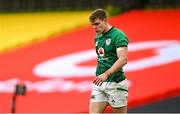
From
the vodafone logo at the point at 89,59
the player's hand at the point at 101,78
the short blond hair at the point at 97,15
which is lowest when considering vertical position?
the player's hand at the point at 101,78

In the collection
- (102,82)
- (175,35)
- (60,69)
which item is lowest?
(102,82)

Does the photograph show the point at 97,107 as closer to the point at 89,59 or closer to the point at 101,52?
the point at 101,52

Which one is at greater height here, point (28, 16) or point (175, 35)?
point (28, 16)

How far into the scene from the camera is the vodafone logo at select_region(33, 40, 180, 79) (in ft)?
40.3

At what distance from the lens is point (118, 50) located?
581 centimetres

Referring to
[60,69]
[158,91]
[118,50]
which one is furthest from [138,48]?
[118,50]

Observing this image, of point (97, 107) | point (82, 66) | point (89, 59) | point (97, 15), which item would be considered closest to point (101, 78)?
point (97, 107)

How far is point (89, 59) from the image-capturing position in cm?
1324

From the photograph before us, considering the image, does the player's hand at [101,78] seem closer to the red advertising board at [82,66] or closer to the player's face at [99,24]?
the player's face at [99,24]

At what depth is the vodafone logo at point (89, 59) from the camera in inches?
484

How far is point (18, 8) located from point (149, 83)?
8063 mm

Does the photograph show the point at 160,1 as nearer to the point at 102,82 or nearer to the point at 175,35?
the point at 175,35

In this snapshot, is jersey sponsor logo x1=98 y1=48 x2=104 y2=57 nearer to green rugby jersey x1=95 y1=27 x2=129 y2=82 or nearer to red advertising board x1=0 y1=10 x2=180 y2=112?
green rugby jersey x1=95 y1=27 x2=129 y2=82

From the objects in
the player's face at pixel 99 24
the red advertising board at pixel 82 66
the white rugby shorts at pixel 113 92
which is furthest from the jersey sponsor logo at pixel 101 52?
the red advertising board at pixel 82 66
